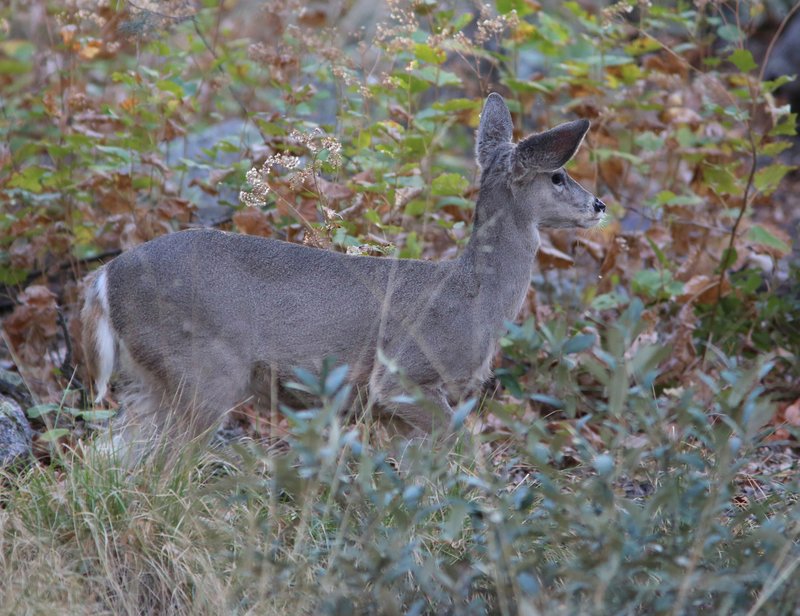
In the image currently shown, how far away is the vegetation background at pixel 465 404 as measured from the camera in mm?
3492

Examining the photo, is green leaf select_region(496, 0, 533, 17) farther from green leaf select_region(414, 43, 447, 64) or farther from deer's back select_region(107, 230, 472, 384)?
deer's back select_region(107, 230, 472, 384)

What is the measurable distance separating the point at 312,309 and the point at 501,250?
1006mm

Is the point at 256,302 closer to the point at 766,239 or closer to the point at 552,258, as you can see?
the point at 552,258

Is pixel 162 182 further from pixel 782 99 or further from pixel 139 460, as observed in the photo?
pixel 782 99

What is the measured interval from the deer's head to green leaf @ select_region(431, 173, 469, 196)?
426mm

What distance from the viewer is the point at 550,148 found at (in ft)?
18.2

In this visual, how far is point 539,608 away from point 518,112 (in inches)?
194

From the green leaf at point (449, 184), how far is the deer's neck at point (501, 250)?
1.69 ft

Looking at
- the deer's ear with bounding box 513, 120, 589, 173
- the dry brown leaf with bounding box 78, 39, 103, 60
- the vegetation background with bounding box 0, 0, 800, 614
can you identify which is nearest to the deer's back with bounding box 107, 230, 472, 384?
the vegetation background with bounding box 0, 0, 800, 614

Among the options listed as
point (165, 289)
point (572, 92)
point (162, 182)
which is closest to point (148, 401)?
point (165, 289)

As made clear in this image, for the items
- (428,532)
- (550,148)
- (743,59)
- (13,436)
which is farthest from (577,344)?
(743,59)

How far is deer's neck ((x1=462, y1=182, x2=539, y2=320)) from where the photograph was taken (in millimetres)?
5699

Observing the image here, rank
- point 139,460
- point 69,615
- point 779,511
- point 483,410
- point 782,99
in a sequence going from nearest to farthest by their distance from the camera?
1. point 69,615
2. point 779,511
3. point 139,460
4. point 483,410
5. point 782,99

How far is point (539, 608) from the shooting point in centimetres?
335
